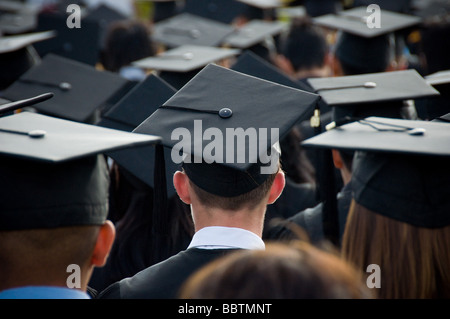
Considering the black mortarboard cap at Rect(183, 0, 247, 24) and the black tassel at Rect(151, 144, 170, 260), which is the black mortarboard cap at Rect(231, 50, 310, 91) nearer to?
the black tassel at Rect(151, 144, 170, 260)

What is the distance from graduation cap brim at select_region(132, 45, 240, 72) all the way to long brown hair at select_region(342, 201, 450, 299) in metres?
2.36

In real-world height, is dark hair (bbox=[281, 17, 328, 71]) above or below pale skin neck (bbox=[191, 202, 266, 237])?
above

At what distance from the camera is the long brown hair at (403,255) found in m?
1.36

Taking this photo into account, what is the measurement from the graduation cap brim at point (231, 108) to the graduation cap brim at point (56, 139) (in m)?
0.33

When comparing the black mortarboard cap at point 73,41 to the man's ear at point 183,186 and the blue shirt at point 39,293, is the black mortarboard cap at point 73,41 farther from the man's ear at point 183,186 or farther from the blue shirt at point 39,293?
the blue shirt at point 39,293

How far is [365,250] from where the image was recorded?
1439mm

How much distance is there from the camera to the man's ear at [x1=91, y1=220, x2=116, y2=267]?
1.42 metres

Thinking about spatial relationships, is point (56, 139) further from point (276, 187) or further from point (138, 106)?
point (138, 106)

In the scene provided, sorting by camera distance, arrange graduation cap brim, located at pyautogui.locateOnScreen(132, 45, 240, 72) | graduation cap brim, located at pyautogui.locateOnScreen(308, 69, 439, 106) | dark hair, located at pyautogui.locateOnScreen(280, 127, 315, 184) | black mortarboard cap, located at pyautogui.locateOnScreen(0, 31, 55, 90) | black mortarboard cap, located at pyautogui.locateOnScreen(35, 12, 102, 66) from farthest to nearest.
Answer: black mortarboard cap, located at pyautogui.locateOnScreen(35, 12, 102, 66) < black mortarboard cap, located at pyautogui.locateOnScreen(0, 31, 55, 90) < graduation cap brim, located at pyautogui.locateOnScreen(132, 45, 240, 72) < dark hair, located at pyautogui.locateOnScreen(280, 127, 315, 184) < graduation cap brim, located at pyautogui.locateOnScreen(308, 69, 439, 106)

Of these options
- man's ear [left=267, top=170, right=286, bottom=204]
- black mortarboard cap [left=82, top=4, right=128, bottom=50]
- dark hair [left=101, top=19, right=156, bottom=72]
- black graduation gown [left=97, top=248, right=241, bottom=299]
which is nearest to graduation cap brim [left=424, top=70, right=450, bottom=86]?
man's ear [left=267, top=170, right=286, bottom=204]

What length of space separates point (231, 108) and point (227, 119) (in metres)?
0.07

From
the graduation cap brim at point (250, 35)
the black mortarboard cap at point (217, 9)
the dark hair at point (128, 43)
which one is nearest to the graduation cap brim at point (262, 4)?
the black mortarboard cap at point (217, 9)

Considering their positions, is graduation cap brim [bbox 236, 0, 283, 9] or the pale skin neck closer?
the pale skin neck
